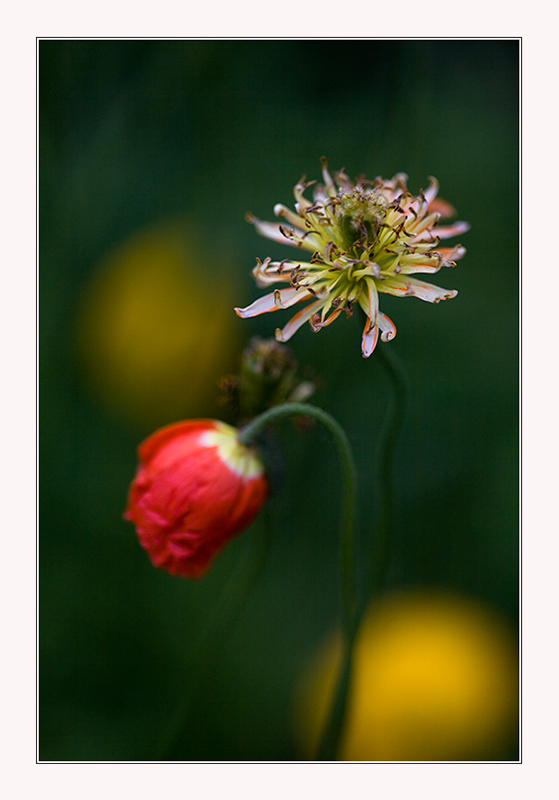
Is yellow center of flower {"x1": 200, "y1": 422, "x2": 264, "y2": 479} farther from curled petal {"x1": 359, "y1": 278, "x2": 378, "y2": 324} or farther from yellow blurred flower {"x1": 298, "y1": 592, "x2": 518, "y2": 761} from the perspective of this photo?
yellow blurred flower {"x1": 298, "y1": 592, "x2": 518, "y2": 761}

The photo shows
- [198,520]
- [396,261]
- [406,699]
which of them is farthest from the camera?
[406,699]

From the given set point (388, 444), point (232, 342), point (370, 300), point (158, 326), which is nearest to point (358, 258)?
point (370, 300)

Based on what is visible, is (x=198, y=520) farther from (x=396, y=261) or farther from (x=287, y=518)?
(x=287, y=518)

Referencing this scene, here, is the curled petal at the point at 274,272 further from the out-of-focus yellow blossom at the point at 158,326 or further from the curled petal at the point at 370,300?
the out-of-focus yellow blossom at the point at 158,326

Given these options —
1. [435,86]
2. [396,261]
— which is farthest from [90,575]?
[435,86]

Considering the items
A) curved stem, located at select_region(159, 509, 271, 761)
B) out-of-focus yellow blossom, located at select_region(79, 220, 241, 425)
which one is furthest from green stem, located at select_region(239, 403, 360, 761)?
out-of-focus yellow blossom, located at select_region(79, 220, 241, 425)

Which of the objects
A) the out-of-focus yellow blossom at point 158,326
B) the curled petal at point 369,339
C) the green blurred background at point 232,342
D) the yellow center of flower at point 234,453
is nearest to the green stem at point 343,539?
the yellow center of flower at point 234,453

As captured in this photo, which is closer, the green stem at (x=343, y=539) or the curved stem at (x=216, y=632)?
the green stem at (x=343, y=539)
